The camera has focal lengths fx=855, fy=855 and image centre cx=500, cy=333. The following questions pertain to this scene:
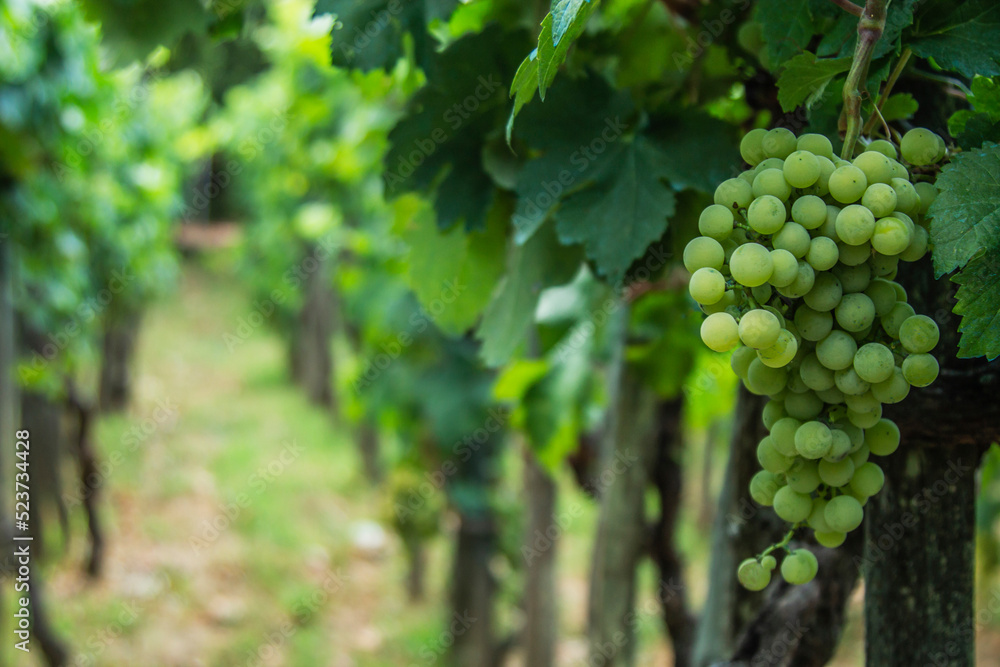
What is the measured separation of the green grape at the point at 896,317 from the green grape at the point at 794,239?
0.08m

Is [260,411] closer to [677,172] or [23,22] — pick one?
[23,22]

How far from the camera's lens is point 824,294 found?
22.2 inches

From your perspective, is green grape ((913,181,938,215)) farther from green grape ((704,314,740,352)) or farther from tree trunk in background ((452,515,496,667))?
tree trunk in background ((452,515,496,667))

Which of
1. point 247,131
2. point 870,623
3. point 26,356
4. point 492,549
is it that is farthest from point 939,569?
point 247,131

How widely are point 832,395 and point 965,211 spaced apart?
0.48 feet

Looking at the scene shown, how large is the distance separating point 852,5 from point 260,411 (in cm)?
984

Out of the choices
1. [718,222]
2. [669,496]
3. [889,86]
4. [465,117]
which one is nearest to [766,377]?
[718,222]

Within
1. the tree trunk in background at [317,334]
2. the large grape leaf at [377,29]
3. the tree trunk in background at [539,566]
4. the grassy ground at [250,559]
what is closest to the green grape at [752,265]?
the large grape leaf at [377,29]

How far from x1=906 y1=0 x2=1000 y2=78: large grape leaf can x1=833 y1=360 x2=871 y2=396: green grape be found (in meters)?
0.22

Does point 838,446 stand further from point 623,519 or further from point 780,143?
point 623,519

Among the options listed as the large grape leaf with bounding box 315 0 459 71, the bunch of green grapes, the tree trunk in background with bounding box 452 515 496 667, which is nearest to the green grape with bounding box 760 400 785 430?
the bunch of green grapes

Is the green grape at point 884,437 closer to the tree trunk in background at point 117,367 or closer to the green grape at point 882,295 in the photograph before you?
the green grape at point 882,295

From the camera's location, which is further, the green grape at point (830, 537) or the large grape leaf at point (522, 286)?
the large grape leaf at point (522, 286)

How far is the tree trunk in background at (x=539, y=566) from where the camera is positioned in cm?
283
